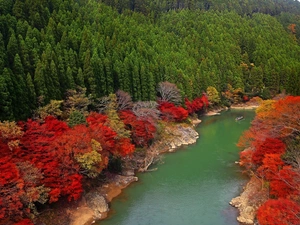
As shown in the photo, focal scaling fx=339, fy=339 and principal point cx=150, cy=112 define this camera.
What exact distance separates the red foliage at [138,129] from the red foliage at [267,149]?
1426 cm

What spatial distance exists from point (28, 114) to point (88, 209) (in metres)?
11.6

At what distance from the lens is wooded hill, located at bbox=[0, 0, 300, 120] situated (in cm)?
3834

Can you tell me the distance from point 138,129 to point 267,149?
52.7 feet

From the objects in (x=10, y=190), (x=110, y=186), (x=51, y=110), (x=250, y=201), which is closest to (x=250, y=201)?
(x=250, y=201)

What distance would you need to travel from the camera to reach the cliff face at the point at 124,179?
2723 cm

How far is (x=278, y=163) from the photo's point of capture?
90.0ft

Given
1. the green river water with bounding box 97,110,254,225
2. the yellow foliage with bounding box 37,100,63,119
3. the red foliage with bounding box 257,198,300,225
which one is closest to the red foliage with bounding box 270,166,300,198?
the red foliage with bounding box 257,198,300,225

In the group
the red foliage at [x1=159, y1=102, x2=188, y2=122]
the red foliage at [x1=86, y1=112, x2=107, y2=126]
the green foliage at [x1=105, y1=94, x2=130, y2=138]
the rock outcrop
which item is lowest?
the rock outcrop

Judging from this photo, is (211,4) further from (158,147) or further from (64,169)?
(64,169)

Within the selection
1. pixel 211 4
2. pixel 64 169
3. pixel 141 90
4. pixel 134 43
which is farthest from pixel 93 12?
pixel 211 4

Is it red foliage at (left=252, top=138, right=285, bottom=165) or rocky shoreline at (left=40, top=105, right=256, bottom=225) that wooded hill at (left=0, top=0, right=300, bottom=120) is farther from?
red foliage at (left=252, top=138, right=285, bottom=165)

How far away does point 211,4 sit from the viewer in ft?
386

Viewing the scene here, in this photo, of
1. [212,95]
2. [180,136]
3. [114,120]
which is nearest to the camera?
[114,120]

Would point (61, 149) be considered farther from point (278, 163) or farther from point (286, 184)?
point (278, 163)
